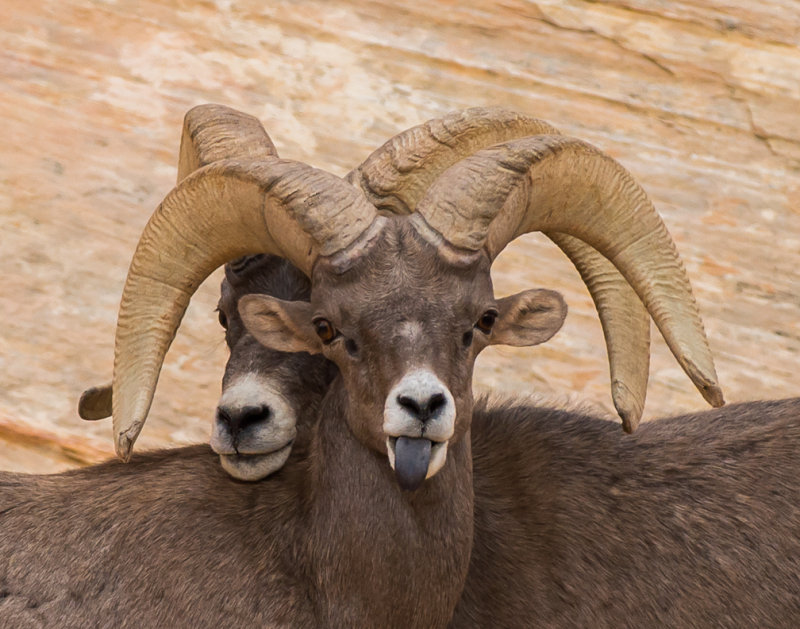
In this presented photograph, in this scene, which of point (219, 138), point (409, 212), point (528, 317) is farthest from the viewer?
point (219, 138)

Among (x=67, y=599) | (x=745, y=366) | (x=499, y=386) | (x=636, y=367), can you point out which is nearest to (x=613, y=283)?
(x=636, y=367)

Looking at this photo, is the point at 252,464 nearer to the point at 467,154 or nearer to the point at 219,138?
the point at 219,138

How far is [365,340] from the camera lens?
455cm

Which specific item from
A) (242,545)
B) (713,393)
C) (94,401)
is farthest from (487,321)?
(94,401)

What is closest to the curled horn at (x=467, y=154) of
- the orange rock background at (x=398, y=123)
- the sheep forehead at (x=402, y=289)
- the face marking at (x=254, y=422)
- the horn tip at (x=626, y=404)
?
the horn tip at (x=626, y=404)

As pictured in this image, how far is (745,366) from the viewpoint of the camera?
32.3 ft

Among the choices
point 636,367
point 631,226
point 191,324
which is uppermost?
point 631,226

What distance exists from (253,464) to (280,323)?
2.15 ft

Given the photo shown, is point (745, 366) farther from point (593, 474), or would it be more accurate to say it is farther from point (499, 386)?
point (593, 474)

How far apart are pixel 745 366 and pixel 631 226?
500 cm

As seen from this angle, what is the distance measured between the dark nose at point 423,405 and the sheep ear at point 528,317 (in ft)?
2.61

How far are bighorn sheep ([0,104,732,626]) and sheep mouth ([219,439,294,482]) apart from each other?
6 cm

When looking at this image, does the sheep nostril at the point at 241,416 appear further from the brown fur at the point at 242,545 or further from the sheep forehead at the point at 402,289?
the sheep forehead at the point at 402,289

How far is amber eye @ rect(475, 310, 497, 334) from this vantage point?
4719 mm
